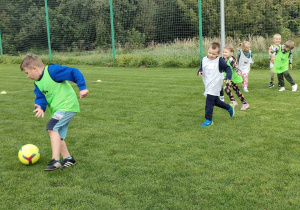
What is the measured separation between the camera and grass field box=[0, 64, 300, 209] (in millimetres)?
3059

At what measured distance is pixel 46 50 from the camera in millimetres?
22016

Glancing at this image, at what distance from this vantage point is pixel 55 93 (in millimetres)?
3898

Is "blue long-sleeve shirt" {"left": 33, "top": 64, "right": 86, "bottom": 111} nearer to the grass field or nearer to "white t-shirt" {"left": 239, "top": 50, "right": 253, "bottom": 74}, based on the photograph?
the grass field

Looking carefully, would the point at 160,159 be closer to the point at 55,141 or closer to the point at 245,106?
the point at 55,141

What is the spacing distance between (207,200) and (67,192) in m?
1.36

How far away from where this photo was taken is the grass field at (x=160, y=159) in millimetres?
3059

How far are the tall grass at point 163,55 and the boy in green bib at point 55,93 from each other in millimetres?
12482

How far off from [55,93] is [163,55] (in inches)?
549

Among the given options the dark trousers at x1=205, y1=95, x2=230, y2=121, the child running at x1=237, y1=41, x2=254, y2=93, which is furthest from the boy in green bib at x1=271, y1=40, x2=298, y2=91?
the dark trousers at x1=205, y1=95, x2=230, y2=121

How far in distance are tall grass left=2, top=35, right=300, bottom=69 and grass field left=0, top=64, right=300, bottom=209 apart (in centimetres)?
865

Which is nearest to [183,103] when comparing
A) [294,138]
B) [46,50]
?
[294,138]


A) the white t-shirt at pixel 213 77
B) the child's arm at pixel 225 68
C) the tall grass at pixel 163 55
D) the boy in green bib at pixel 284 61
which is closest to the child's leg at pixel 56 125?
the white t-shirt at pixel 213 77

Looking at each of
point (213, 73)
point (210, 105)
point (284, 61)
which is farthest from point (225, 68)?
point (284, 61)

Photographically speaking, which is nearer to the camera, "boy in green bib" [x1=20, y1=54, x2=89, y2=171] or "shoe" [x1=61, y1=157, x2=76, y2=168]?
"boy in green bib" [x1=20, y1=54, x2=89, y2=171]
